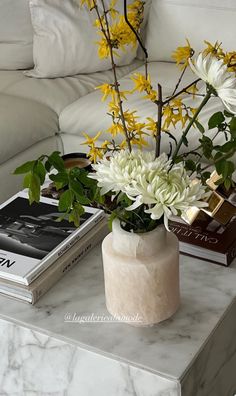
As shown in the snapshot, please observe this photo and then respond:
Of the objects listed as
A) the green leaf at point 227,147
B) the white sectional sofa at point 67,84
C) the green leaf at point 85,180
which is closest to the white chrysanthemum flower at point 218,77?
the green leaf at point 227,147

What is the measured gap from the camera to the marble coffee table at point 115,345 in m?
1.12

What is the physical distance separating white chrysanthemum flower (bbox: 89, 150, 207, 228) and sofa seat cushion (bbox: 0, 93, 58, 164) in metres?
1.16

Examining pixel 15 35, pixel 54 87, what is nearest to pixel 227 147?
pixel 54 87

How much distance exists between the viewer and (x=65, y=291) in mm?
1305

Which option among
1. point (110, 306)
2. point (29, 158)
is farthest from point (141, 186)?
point (29, 158)

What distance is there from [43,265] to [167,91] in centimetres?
113

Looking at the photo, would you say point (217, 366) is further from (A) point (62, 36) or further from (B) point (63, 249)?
(A) point (62, 36)

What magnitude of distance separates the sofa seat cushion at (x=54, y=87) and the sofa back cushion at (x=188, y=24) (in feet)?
0.63

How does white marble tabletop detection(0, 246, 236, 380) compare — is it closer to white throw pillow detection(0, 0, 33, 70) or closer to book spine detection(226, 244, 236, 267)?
book spine detection(226, 244, 236, 267)

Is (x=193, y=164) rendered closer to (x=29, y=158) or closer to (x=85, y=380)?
(x=85, y=380)

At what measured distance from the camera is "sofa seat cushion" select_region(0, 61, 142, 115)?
7.55 ft

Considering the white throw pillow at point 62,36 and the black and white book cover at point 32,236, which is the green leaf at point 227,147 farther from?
the white throw pillow at point 62,36

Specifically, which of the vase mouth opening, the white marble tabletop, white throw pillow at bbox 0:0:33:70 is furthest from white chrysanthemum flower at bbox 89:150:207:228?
white throw pillow at bbox 0:0:33:70

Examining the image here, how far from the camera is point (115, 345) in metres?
1.15
